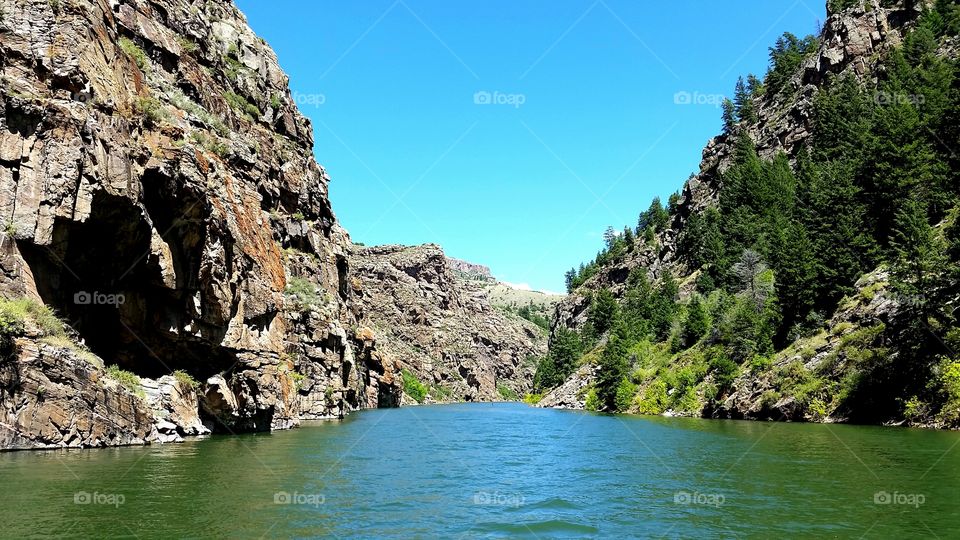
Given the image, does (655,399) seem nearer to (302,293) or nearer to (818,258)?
(818,258)

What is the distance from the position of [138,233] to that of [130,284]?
13.1 feet

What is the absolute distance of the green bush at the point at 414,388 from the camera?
168 meters

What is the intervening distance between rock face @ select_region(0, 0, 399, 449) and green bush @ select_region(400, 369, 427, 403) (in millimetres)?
97917

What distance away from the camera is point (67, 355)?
2934 cm

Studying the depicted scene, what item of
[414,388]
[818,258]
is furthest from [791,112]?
[414,388]

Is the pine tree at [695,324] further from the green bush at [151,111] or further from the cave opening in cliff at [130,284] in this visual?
the green bush at [151,111]

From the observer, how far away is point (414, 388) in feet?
562

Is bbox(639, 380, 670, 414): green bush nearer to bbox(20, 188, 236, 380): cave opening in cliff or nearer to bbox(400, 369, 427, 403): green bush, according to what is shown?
bbox(20, 188, 236, 380): cave opening in cliff

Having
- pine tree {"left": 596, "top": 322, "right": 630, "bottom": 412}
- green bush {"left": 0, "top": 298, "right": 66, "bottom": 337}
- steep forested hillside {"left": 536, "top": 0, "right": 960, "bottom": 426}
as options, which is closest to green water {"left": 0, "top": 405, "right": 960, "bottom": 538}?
green bush {"left": 0, "top": 298, "right": 66, "bottom": 337}

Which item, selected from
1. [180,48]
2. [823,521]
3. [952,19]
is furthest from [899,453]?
[952,19]

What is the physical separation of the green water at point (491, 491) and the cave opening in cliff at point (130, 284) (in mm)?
8556

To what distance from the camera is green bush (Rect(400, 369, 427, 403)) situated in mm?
167750

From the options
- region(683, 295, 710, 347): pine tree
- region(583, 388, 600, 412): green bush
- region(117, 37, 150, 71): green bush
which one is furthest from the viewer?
region(583, 388, 600, 412): green bush

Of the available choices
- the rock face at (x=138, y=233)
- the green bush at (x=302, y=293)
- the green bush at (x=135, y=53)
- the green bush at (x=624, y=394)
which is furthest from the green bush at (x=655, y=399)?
the green bush at (x=135, y=53)
